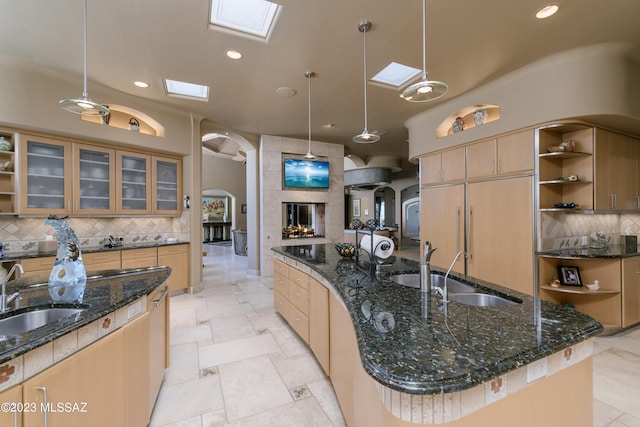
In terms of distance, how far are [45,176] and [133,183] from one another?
102 centimetres

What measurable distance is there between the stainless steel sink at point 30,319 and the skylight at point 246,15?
8.22 feet

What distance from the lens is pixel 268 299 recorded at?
175 inches

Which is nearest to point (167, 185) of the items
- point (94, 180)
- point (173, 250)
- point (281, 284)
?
point (94, 180)

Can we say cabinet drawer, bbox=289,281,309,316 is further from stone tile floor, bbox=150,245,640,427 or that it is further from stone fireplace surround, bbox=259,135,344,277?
stone fireplace surround, bbox=259,135,344,277

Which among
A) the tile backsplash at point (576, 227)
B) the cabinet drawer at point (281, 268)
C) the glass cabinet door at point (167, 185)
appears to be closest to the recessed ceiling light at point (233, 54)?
the cabinet drawer at point (281, 268)

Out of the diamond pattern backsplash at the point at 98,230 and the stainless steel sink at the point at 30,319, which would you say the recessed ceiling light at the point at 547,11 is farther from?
the diamond pattern backsplash at the point at 98,230

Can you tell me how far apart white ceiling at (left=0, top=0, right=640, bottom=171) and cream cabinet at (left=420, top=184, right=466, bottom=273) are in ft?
4.99

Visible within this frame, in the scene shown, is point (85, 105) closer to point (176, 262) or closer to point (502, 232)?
point (176, 262)

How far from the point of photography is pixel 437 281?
6.79 ft

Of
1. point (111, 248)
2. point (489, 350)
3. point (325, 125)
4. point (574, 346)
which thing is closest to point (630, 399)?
point (574, 346)

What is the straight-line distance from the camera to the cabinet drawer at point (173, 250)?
445 centimetres

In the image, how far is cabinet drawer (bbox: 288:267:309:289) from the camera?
272cm

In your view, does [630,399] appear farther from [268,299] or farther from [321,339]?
[268,299]

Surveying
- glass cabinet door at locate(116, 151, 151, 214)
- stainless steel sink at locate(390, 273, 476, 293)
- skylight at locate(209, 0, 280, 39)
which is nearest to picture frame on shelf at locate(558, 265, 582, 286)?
stainless steel sink at locate(390, 273, 476, 293)
